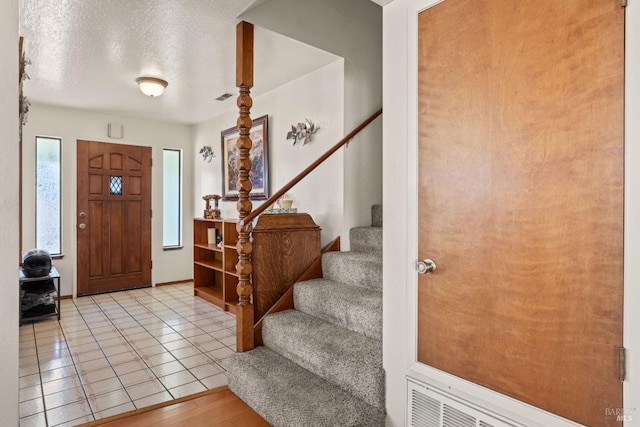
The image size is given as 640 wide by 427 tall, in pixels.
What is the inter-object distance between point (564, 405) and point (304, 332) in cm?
143

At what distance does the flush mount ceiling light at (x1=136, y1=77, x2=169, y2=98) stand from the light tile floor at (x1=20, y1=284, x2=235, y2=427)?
2.39m

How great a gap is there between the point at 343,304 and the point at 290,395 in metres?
0.63

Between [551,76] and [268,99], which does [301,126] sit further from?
[551,76]

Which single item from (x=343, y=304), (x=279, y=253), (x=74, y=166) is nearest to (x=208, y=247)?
(x=74, y=166)

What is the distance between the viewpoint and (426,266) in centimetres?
162

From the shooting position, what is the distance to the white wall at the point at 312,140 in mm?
3412

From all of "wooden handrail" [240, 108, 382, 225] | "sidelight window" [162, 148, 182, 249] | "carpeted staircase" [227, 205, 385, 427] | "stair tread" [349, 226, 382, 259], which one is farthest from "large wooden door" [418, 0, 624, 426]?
"sidelight window" [162, 148, 182, 249]

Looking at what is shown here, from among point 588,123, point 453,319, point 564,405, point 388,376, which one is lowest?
point 388,376

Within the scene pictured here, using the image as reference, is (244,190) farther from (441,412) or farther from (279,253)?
(441,412)

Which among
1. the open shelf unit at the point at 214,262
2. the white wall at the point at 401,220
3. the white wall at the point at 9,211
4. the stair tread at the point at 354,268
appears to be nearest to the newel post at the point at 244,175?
the stair tread at the point at 354,268

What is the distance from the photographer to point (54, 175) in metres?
4.98

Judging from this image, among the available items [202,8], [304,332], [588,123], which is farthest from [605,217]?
[202,8]

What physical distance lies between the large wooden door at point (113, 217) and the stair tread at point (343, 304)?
3.79 meters

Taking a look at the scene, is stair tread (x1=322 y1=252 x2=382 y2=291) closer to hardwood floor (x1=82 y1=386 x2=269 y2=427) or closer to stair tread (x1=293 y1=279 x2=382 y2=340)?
stair tread (x1=293 y1=279 x2=382 y2=340)
